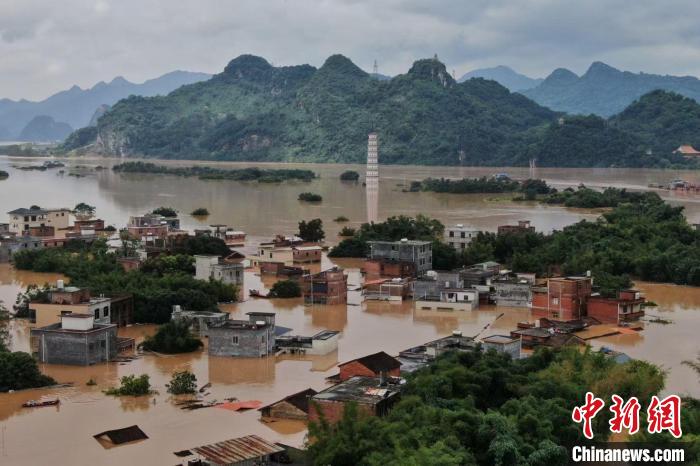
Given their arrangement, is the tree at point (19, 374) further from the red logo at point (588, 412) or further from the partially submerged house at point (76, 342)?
the red logo at point (588, 412)

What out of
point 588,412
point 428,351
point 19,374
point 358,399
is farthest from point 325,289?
point 588,412

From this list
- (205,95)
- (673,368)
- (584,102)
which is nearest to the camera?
(673,368)

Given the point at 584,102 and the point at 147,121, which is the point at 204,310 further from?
the point at 584,102

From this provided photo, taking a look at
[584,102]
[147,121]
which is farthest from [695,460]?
[584,102]

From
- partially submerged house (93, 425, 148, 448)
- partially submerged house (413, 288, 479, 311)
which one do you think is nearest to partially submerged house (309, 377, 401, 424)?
partially submerged house (93, 425, 148, 448)

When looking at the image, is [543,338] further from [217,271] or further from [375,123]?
[375,123]
